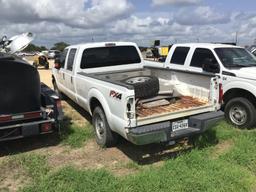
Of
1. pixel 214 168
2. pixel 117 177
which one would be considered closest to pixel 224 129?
pixel 214 168

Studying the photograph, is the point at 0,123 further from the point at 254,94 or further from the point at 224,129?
the point at 254,94

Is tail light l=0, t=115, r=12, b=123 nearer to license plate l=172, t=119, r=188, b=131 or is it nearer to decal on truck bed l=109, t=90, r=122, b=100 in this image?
decal on truck bed l=109, t=90, r=122, b=100

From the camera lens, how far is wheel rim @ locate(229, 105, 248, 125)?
7216 millimetres

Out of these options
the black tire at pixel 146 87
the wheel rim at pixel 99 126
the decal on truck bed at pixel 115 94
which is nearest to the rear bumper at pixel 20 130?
the wheel rim at pixel 99 126

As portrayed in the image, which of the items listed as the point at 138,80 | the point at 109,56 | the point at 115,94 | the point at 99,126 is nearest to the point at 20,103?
the point at 99,126

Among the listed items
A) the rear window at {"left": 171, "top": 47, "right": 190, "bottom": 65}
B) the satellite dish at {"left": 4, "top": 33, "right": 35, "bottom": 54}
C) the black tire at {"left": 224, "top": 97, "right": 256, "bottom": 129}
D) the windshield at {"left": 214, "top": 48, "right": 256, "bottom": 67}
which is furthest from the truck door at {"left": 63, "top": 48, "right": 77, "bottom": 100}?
the black tire at {"left": 224, "top": 97, "right": 256, "bottom": 129}

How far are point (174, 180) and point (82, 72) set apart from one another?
355cm

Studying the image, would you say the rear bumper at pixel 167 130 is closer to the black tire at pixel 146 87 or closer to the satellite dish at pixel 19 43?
the black tire at pixel 146 87

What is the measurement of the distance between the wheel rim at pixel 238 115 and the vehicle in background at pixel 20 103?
154 inches

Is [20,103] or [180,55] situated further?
[180,55]

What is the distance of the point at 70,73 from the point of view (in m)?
7.87

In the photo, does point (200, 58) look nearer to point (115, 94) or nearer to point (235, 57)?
point (235, 57)

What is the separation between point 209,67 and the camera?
788cm

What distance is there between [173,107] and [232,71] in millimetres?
2478
